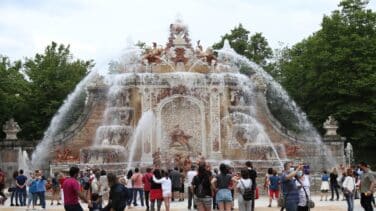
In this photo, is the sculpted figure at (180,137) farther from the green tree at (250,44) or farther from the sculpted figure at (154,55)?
the green tree at (250,44)

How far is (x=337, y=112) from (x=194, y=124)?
527 inches

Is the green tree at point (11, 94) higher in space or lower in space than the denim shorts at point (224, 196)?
higher

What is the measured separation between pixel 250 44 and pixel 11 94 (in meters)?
23.3

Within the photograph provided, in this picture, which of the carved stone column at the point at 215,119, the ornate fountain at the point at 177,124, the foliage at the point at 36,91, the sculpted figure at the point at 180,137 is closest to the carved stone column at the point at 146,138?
the ornate fountain at the point at 177,124

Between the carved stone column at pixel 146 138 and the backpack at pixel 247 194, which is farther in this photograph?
the carved stone column at pixel 146 138

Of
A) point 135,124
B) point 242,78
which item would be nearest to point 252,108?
point 242,78

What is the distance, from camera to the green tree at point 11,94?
52.2m

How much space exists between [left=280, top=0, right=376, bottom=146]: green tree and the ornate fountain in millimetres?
8973

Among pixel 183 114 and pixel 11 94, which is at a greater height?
pixel 11 94

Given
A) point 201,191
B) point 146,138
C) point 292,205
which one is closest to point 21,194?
point 201,191

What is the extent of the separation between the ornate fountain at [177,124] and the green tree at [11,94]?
14431mm

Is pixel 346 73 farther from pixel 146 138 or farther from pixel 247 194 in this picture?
pixel 247 194

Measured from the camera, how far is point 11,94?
54000 millimetres

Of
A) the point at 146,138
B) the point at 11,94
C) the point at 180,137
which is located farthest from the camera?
the point at 11,94
